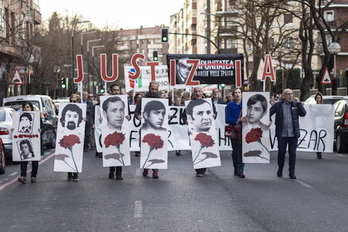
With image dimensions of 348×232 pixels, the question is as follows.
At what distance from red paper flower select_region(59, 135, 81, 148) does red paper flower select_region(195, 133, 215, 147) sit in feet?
8.18

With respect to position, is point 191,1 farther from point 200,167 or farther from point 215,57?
point 200,167

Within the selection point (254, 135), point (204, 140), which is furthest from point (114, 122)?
point (254, 135)

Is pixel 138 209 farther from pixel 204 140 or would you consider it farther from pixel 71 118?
pixel 204 140

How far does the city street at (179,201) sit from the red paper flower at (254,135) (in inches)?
28.5

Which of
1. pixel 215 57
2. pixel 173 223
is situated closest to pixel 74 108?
pixel 173 223

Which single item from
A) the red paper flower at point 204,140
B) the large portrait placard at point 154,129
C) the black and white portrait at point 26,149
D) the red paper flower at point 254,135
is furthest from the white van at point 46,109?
the red paper flower at point 254,135

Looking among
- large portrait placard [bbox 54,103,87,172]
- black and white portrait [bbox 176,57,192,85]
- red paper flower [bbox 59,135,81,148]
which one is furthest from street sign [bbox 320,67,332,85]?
red paper flower [bbox 59,135,81,148]

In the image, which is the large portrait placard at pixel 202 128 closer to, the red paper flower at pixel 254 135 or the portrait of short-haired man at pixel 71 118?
the red paper flower at pixel 254 135

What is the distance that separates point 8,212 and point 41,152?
435 centimetres

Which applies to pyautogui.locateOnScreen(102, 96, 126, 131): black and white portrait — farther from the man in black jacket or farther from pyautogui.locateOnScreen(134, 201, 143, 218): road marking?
pyautogui.locateOnScreen(134, 201, 143, 218): road marking

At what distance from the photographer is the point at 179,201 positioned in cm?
1102

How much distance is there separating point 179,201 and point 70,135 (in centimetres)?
449

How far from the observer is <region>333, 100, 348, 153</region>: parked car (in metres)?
21.6

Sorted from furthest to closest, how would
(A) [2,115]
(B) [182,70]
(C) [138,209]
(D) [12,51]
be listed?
(D) [12,51] → (B) [182,70] → (A) [2,115] → (C) [138,209]
